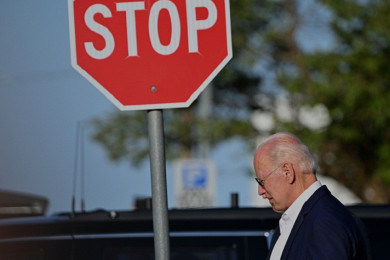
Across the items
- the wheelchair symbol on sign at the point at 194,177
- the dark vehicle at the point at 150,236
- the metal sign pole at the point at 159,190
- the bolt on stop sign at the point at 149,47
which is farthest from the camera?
the wheelchair symbol on sign at the point at 194,177

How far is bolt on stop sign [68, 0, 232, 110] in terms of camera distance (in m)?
4.84

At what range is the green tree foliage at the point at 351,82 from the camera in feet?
86.2

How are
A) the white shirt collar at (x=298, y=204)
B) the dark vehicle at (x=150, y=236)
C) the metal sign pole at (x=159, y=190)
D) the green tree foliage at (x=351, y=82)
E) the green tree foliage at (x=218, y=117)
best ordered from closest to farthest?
the metal sign pole at (x=159, y=190) → the white shirt collar at (x=298, y=204) → the dark vehicle at (x=150, y=236) → the green tree foliage at (x=351, y=82) → the green tree foliage at (x=218, y=117)

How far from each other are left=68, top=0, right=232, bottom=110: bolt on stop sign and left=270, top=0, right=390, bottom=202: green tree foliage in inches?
839

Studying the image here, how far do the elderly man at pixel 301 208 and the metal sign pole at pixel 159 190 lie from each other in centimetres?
61

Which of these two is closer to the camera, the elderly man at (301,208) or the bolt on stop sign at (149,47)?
the bolt on stop sign at (149,47)

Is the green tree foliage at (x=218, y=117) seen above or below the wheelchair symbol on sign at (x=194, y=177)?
above

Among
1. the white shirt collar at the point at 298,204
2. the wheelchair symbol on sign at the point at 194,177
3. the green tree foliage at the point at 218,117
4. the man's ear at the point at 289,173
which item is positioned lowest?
the white shirt collar at the point at 298,204

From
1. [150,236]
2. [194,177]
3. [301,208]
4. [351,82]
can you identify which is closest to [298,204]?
[301,208]

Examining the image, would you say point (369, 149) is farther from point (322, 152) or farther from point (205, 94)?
point (205, 94)

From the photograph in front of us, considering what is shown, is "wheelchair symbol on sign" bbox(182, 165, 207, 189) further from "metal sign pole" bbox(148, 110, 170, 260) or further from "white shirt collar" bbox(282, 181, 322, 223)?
"metal sign pole" bbox(148, 110, 170, 260)

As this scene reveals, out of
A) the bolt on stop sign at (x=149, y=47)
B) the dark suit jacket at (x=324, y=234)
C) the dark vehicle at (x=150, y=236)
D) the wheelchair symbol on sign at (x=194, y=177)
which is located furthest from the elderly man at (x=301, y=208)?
the wheelchair symbol on sign at (x=194, y=177)

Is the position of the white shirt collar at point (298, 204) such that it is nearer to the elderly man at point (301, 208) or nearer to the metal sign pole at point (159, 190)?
the elderly man at point (301, 208)

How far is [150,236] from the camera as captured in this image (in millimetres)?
6730
